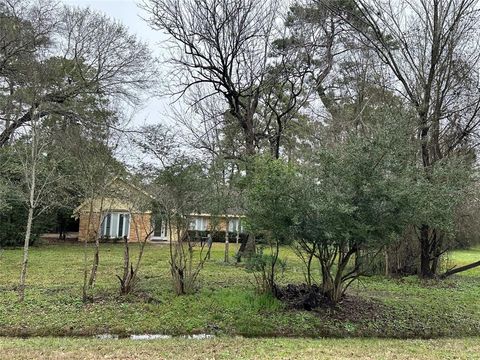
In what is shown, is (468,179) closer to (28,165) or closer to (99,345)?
(99,345)

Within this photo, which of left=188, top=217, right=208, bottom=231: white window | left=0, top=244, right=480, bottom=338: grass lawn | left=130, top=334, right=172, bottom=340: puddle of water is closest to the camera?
left=130, top=334, right=172, bottom=340: puddle of water

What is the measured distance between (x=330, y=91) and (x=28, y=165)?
13947 millimetres

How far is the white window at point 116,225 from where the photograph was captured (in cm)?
2484

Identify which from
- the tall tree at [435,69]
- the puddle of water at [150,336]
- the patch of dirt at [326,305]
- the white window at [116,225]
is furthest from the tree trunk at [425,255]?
the white window at [116,225]

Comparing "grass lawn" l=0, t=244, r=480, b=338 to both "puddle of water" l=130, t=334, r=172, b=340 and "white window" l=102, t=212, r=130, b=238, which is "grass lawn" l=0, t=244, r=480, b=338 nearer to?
"puddle of water" l=130, t=334, r=172, b=340

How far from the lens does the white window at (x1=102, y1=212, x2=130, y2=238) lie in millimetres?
24844

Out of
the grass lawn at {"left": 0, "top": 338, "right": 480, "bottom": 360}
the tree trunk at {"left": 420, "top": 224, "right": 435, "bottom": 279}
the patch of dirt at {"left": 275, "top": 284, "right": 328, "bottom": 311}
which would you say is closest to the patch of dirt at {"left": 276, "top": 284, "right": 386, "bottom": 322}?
the patch of dirt at {"left": 275, "top": 284, "right": 328, "bottom": 311}

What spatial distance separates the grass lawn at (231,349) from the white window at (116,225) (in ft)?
63.7

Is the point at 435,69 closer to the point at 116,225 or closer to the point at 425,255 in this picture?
the point at 425,255

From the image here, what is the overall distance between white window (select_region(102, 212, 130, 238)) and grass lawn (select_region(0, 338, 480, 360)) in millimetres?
19410

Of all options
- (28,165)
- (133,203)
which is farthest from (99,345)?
(28,165)

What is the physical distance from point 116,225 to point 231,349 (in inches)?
818

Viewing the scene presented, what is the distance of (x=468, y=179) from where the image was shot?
8.25 m

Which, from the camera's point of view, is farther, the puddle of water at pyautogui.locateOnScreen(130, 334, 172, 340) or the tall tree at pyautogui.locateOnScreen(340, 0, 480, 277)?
the tall tree at pyautogui.locateOnScreen(340, 0, 480, 277)
